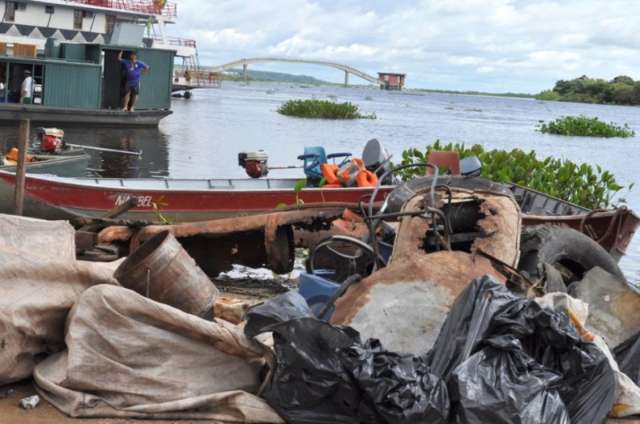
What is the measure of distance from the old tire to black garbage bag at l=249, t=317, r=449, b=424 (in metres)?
2.65

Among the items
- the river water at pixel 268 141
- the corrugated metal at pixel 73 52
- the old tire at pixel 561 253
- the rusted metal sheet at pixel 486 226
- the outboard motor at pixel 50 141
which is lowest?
the river water at pixel 268 141

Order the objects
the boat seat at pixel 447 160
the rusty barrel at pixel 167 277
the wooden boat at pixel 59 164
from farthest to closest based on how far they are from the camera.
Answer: the wooden boat at pixel 59 164
the boat seat at pixel 447 160
the rusty barrel at pixel 167 277

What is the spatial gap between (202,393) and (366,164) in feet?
23.4

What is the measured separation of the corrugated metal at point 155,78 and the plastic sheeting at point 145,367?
84.8 ft

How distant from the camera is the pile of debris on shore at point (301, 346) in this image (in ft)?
13.5

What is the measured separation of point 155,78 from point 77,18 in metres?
15.6

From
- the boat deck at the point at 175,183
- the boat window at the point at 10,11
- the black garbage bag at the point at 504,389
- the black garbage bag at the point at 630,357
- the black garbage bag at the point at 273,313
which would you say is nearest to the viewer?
the black garbage bag at the point at 504,389

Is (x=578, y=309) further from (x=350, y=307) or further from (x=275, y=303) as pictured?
(x=275, y=303)

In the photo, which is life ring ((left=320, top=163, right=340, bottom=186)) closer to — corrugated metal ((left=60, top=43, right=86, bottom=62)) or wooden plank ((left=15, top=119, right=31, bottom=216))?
wooden plank ((left=15, top=119, right=31, bottom=216))

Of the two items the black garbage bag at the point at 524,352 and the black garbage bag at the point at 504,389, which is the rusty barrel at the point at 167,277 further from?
the black garbage bag at the point at 504,389

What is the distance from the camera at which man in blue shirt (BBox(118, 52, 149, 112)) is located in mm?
27953

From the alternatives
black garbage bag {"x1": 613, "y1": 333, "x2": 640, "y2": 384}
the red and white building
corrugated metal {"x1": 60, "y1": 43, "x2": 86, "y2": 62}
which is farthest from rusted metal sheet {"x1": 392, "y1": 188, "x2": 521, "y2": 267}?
the red and white building

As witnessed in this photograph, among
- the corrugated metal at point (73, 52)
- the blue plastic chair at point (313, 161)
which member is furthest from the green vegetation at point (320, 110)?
the blue plastic chair at point (313, 161)

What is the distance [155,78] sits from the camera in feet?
97.6
